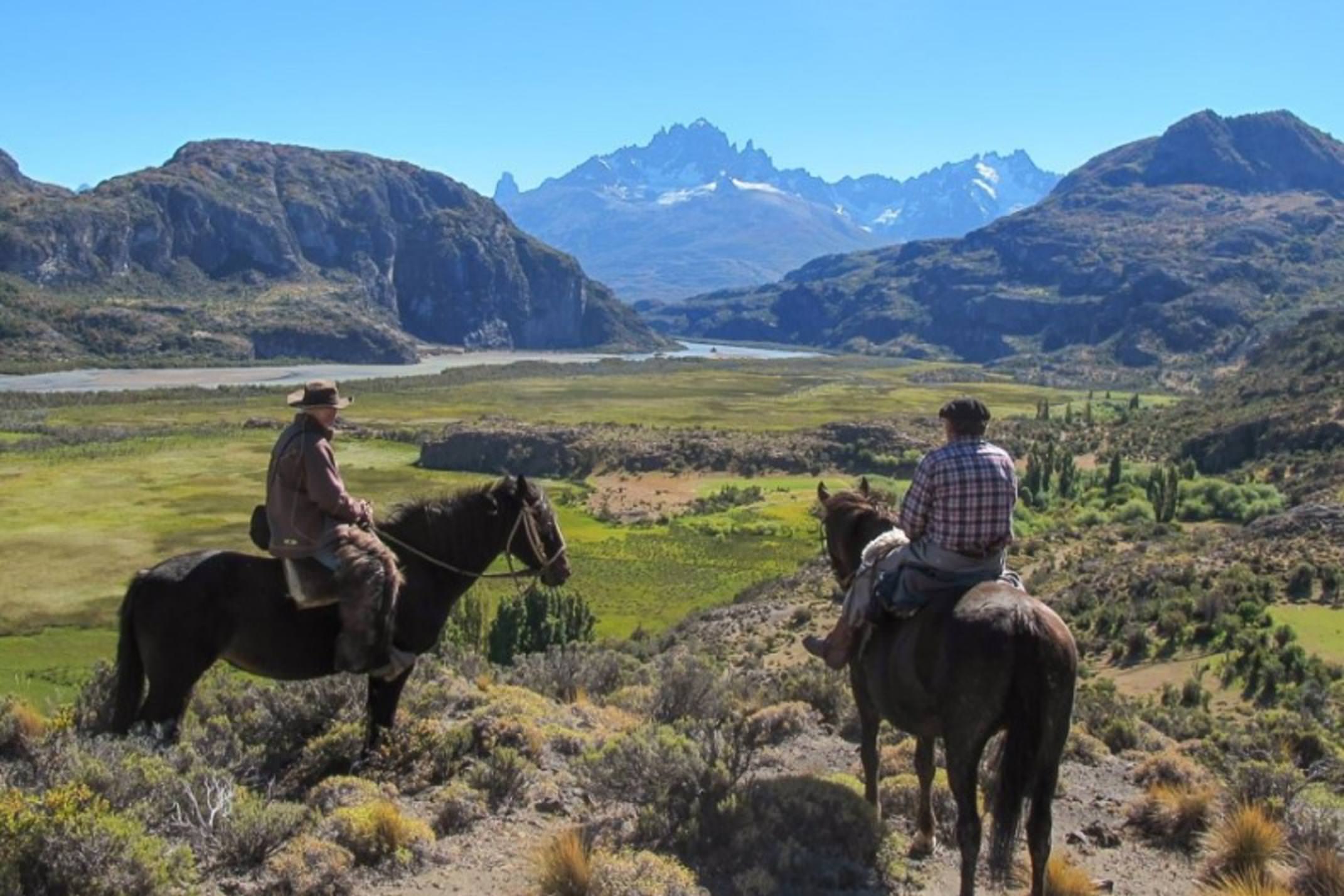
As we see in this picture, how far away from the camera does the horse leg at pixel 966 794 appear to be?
6184 mm

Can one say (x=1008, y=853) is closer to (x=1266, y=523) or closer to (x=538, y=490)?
(x=538, y=490)

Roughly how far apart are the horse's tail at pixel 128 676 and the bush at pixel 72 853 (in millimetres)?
1929

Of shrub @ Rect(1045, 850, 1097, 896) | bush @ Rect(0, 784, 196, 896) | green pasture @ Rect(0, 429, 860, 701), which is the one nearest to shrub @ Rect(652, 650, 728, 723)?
shrub @ Rect(1045, 850, 1097, 896)

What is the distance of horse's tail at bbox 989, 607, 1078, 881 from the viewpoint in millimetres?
5984

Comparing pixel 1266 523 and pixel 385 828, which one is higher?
pixel 385 828

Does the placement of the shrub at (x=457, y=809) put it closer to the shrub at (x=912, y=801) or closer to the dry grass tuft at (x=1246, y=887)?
the shrub at (x=912, y=801)

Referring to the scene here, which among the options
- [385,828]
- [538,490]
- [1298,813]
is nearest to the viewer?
[385,828]

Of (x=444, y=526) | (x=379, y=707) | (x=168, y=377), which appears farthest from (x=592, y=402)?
(x=379, y=707)

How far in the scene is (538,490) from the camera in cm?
863

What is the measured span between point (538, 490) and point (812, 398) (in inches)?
5694

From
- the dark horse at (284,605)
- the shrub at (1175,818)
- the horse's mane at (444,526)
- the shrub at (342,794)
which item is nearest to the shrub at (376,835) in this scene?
the shrub at (342,794)

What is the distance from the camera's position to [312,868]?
629 cm

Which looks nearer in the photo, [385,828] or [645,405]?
[385,828]

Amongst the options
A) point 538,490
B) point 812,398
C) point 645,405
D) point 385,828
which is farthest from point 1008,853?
point 812,398
